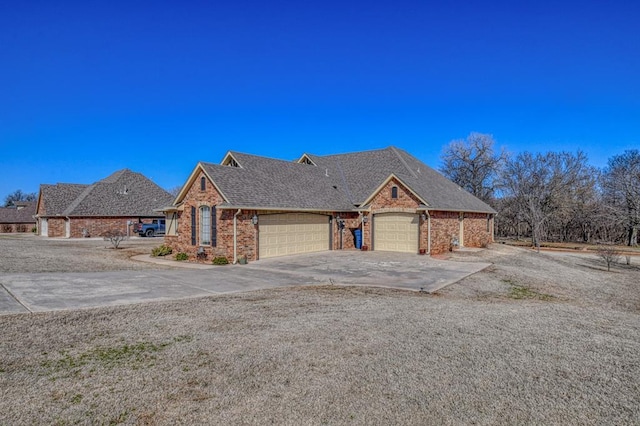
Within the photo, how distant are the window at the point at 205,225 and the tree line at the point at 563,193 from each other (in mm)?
26476

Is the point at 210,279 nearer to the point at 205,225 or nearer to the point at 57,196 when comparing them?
the point at 205,225

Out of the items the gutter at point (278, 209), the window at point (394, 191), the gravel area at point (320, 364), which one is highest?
the window at point (394, 191)

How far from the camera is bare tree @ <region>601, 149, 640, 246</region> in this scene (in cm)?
3206

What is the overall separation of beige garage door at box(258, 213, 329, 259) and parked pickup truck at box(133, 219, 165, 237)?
67.4ft

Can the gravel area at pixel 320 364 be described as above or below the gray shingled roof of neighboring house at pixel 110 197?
below

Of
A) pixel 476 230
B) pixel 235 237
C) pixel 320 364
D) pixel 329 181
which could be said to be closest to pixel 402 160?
pixel 329 181

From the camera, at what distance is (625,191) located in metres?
33.7

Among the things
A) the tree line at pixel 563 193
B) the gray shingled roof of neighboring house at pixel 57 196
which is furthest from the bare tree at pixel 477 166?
the gray shingled roof of neighboring house at pixel 57 196

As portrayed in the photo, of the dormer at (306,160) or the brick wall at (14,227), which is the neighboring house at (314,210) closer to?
the dormer at (306,160)

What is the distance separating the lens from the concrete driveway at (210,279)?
941 centimetres

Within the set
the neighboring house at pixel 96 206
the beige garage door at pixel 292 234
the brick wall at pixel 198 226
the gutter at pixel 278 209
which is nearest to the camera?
the gutter at pixel 278 209

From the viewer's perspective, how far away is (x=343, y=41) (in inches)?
740

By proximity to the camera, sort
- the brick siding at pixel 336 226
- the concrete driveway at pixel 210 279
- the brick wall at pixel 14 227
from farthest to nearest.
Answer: the brick wall at pixel 14 227, the brick siding at pixel 336 226, the concrete driveway at pixel 210 279

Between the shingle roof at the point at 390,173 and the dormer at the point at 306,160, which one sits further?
the dormer at the point at 306,160
